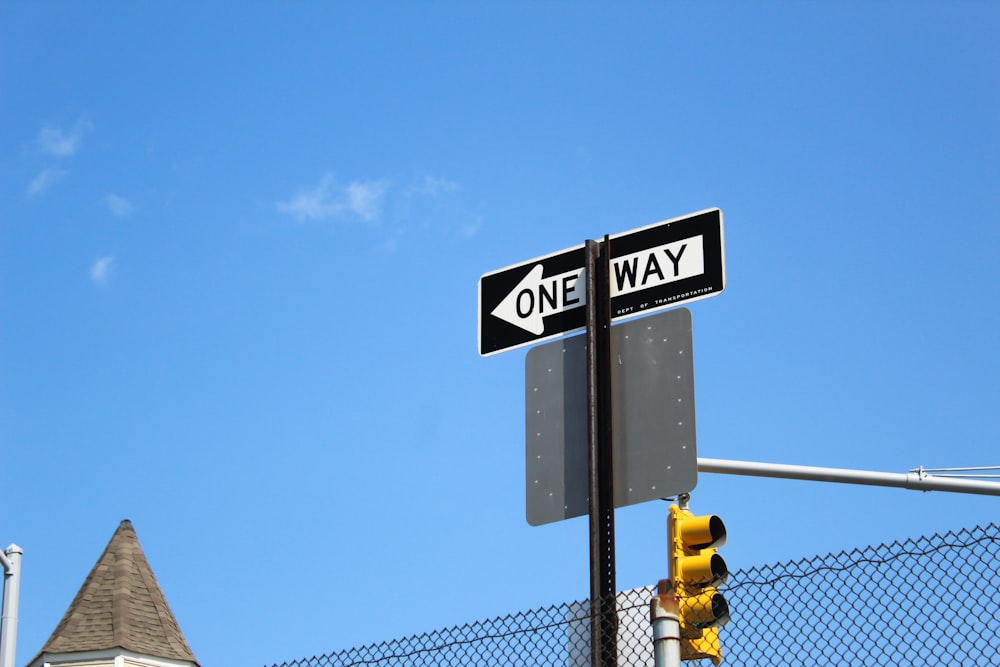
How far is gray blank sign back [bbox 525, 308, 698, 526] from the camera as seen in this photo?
6441 mm

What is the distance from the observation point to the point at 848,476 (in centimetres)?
1167

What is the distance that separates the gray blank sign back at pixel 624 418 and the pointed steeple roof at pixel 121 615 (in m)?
15.0

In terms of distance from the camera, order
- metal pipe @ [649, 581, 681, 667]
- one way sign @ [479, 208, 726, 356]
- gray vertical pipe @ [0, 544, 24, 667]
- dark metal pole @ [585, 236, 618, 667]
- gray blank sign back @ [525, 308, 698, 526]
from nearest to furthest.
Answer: metal pipe @ [649, 581, 681, 667]
dark metal pole @ [585, 236, 618, 667]
gray blank sign back @ [525, 308, 698, 526]
one way sign @ [479, 208, 726, 356]
gray vertical pipe @ [0, 544, 24, 667]

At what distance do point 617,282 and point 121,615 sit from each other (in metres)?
15.9

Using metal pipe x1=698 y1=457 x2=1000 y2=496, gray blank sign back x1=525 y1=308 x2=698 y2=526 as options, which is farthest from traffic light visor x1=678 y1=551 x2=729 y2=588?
metal pipe x1=698 y1=457 x2=1000 y2=496

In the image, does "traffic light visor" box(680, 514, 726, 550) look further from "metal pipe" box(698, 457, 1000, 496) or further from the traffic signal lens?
"metal pipe" box(698, 457, 1000, 496)

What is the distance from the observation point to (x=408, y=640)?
659 cm

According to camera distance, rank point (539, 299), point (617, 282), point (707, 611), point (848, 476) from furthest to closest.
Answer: point (848, 476) < point (539, 299) < point (617, 282) < point (707, 611)

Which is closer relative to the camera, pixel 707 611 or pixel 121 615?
pixel 707 611

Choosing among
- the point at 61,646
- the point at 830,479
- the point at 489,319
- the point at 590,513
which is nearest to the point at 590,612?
the point at 590,513

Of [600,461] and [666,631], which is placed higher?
[600,461]

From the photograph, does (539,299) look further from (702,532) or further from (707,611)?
(702,532)

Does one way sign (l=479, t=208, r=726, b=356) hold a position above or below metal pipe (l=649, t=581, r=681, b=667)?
above

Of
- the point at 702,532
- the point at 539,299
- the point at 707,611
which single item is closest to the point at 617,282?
the point at 539,299
